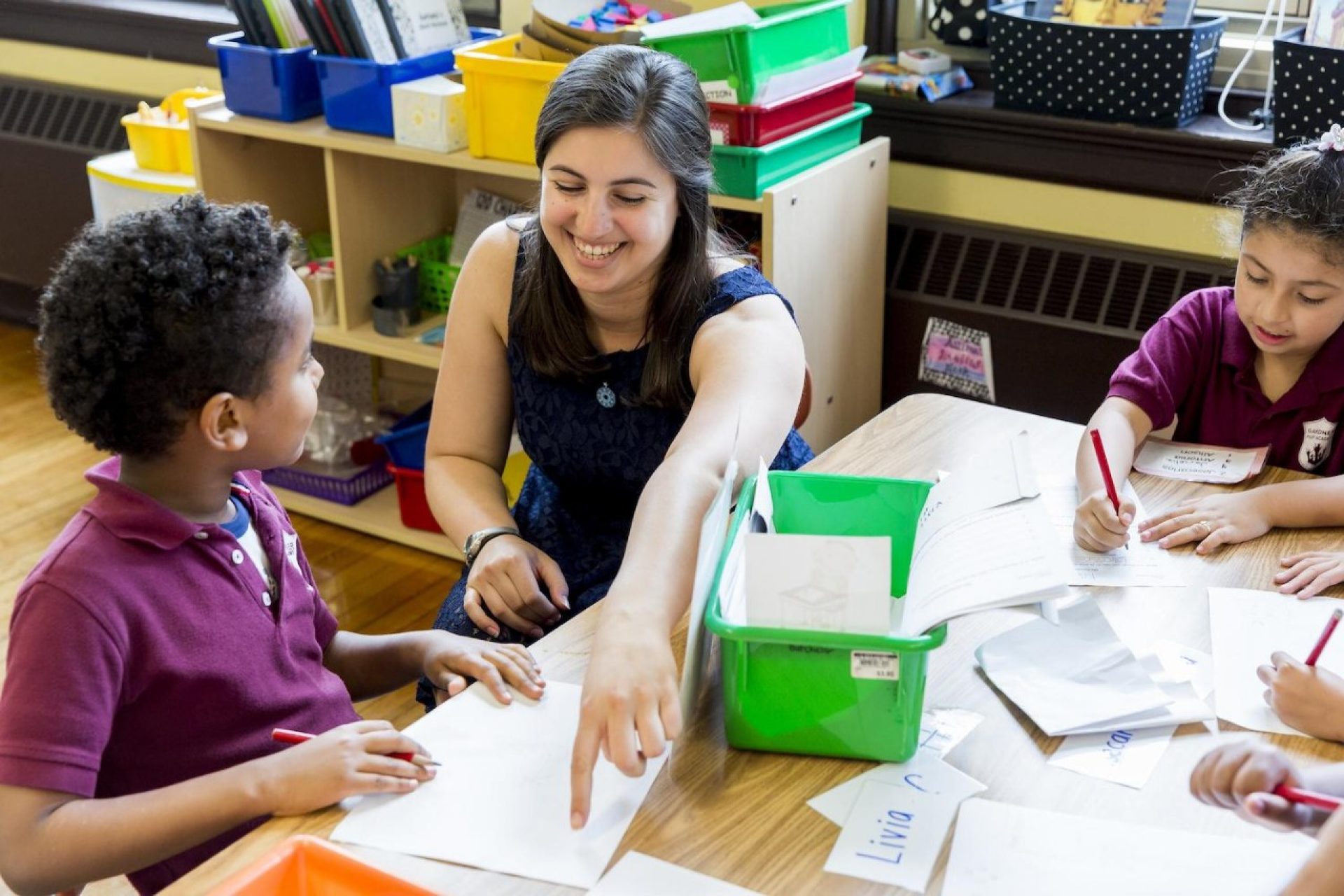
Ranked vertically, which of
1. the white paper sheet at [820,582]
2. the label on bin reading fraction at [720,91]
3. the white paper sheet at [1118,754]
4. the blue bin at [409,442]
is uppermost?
the label on bin reading fraction at [720,91]

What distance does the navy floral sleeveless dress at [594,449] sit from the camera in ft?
5.57

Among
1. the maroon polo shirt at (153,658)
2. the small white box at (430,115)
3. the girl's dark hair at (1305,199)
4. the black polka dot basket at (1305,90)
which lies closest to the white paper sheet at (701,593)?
the maroon polo shirt at (153,658)

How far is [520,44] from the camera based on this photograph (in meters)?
2.54

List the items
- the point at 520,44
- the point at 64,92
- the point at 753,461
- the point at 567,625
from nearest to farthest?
the point at 567,625 → the point at 753,461 → the point at 520,44 → the point at 64,92

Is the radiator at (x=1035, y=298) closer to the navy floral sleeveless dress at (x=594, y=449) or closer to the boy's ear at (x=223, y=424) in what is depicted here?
the navy floral sleeveless dress at (x=594, y=449)

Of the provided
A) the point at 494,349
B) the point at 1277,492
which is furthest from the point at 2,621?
the point at 1277,492

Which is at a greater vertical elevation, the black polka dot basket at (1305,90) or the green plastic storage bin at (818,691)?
the black polka dot basket at (1305,90)

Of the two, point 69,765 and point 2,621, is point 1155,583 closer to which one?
point 69,765

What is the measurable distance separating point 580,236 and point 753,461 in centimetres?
35

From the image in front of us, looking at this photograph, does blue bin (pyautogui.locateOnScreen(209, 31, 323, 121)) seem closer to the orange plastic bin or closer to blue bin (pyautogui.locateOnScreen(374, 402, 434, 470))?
blue bin (pyautogui.locateOnScreen(374, 402, 434, 470))

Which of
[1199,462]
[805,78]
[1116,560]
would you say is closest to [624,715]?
[1116,560]

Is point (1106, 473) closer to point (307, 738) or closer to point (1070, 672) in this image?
point (1070, 672)

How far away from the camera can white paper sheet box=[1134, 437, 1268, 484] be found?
1.64 meters

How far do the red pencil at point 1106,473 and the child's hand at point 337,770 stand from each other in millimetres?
792
